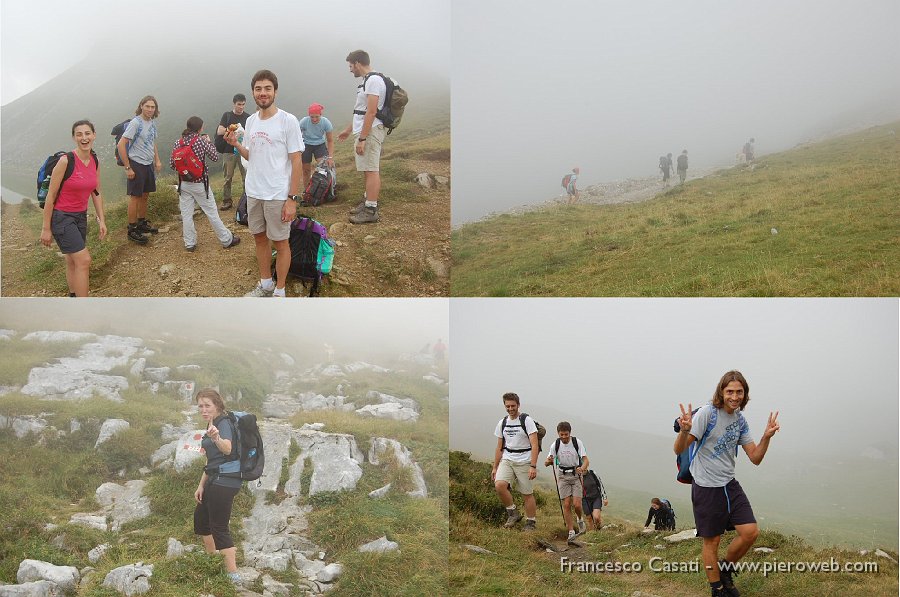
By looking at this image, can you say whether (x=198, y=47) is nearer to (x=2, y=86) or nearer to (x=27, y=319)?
(x=2, y=86)

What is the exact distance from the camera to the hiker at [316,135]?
8281mm

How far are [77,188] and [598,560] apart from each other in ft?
25.4

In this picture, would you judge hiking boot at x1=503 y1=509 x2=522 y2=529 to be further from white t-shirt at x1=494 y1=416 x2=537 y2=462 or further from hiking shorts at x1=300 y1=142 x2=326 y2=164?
hiking shorts at x1=300 y1=142 x2=326 y2=164

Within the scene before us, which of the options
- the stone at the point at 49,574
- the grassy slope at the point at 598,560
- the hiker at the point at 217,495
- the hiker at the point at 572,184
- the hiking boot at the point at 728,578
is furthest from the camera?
the hiker at the point at 572,184

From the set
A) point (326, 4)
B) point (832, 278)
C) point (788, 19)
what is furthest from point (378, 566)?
point (788, 19)

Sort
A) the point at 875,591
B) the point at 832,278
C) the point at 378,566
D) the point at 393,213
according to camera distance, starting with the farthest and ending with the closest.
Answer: the point at 393,213 < the point at 832,278 < the point at 378,566 < the point at 875,591

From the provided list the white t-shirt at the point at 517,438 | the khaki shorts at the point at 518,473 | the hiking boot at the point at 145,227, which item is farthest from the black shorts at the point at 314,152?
the khaki shorts at the point at 518,473

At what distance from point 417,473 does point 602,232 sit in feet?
14.8

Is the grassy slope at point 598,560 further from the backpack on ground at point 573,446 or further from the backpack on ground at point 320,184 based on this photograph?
the backpack on ground at point 320,184

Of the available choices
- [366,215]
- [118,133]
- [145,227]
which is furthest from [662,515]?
[118,133]

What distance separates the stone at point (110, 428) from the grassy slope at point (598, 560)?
440cm

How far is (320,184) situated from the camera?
8.46m

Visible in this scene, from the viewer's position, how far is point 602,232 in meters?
9.62

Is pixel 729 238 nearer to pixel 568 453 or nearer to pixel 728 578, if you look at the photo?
pixel 568 453
